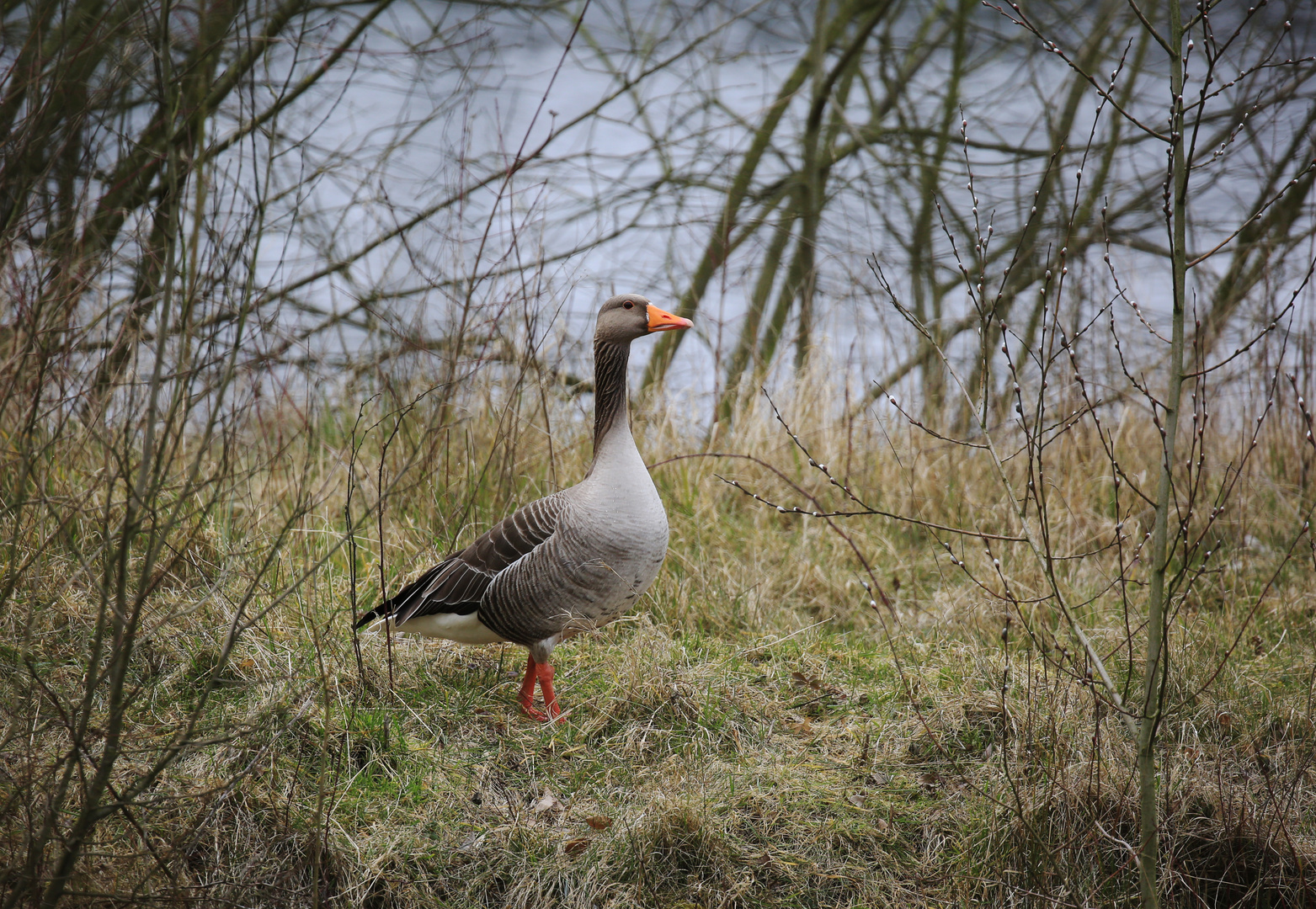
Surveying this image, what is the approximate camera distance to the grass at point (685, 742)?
103 inches

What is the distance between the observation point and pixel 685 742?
328cm

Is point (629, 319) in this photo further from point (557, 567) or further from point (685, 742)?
point (685, 742)

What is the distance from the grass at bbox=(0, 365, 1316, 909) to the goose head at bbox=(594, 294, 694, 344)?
39.8 inches

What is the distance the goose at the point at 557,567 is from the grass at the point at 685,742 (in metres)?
0.26

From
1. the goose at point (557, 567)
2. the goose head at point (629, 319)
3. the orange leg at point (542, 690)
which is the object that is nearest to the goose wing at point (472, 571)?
the goose at point (557, 567)

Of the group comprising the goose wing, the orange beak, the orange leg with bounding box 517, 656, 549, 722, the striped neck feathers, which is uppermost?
the orange beak

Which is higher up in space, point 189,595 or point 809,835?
point 189,595

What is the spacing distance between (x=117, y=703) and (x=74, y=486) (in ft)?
7.86

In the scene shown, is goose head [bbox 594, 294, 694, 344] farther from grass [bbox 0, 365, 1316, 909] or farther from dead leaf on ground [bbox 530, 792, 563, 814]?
dead leaf on ground [bbox 530, 792, 563, 814]

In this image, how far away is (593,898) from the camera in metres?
2.62

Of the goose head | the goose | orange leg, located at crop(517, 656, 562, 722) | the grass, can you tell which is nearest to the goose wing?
the goose

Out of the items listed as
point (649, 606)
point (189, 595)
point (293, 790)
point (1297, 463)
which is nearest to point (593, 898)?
point (293, 790)

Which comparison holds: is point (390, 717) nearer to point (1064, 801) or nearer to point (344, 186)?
point (1064, 801)

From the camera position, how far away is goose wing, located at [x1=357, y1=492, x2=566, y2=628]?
3330mm
